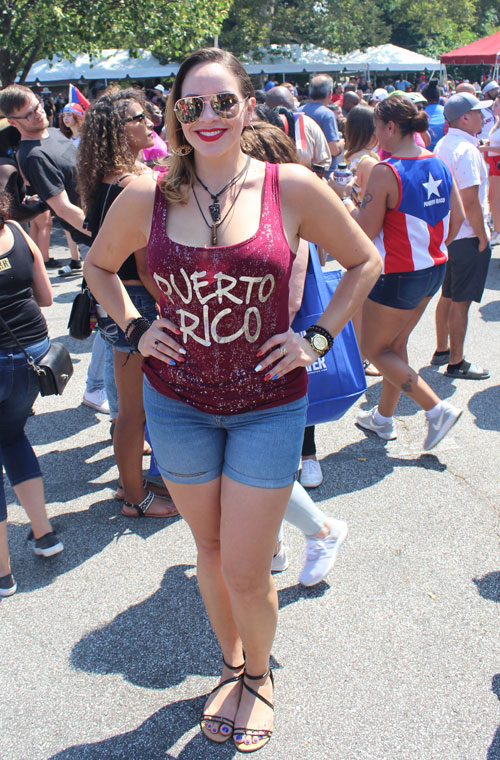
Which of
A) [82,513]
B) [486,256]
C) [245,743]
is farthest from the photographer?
[486,256]

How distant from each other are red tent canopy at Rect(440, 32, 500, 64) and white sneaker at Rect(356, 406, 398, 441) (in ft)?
51.1

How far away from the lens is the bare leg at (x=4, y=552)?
2902mm

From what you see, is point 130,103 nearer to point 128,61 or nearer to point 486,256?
point 486,256

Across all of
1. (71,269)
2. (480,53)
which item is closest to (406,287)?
(71,269)

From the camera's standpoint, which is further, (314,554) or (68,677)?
(314,554)

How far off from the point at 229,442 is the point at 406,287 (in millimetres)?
2164

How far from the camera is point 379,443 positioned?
4203 mm

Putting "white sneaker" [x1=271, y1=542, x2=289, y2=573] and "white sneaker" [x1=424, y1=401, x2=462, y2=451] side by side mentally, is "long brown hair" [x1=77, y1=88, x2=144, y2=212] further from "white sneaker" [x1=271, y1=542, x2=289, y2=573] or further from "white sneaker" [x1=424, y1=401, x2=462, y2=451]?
"white sneaker" [x1=424, y1=401, x2=462, y2=451]

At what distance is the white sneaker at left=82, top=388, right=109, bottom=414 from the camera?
4.77 metres

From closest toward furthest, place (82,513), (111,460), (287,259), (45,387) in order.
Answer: (287,259)
(45,387)
(82,513)
(111,460)

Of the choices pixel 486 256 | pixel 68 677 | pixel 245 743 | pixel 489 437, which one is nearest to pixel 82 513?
pixel 68 677

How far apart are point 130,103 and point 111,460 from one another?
2.08 m

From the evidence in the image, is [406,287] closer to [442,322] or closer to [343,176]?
[442,322]

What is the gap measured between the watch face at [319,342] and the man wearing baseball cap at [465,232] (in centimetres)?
309
